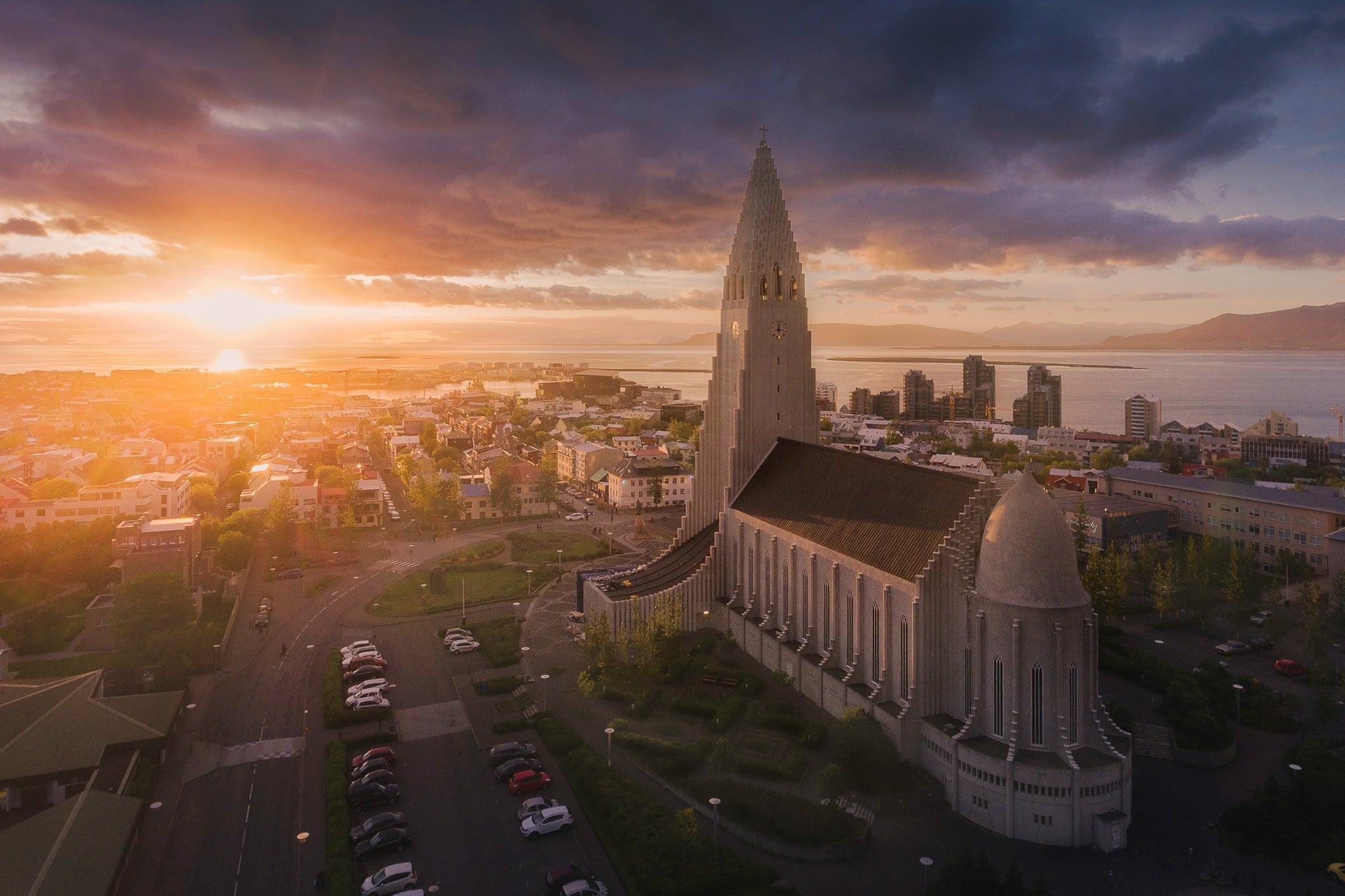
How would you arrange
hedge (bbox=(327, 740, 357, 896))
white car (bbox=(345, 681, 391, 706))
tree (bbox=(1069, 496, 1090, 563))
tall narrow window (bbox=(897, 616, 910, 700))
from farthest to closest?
tree (bbox=(1069, 496, 1090, 563)) → white car (bbox=(345, 681, 391, 706)) → tall narrow window (bbox=(897, 616, 910, 700)) → hedge (bbox=(327, 740, 357, 896))

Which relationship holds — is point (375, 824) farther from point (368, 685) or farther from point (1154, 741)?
point (1154, 741)

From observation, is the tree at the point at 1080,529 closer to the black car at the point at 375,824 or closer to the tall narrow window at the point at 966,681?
the tall narrow window at the point at 966,681

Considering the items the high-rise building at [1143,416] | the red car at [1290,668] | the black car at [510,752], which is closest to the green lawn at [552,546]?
the black car at [510,752]

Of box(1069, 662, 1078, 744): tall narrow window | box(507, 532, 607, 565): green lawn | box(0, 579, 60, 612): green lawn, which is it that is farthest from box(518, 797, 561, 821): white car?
box(0, 579, 60, 612): green lawn

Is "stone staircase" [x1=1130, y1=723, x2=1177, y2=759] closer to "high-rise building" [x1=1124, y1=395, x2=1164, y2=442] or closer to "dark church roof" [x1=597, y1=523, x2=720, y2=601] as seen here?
"dark church roof" [x1=597, y1=523, x2=720, y2=601]

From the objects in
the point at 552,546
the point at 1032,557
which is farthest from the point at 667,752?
the point at 552,546
